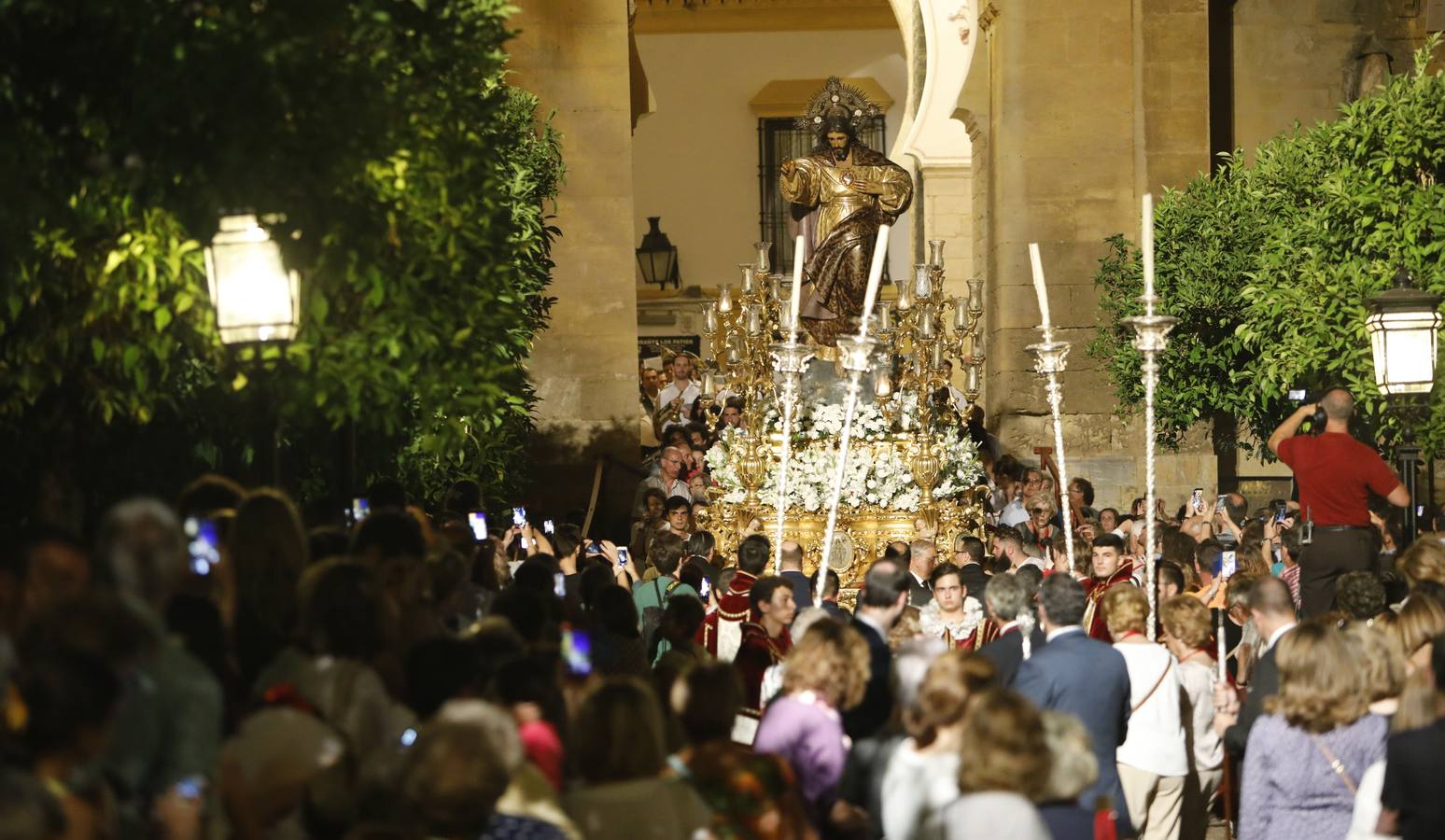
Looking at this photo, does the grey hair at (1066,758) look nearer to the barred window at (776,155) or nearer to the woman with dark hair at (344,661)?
the woman with dark hair at (344,661)

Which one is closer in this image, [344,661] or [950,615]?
[344,661]

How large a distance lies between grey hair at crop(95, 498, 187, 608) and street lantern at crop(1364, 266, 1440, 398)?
7.88 meters

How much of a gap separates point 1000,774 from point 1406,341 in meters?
7.05

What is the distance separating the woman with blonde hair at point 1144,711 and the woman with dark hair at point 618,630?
183cm

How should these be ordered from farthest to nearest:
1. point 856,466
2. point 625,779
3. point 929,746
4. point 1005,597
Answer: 1. point 856,466
2. point 1005,597
3. point 929,746
4. point 625,779

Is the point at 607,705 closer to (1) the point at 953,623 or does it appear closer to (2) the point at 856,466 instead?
(1) the point at 953,623

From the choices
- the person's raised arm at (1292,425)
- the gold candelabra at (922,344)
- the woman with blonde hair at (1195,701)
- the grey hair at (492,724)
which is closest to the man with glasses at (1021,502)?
the gold candelabra at (922,344)

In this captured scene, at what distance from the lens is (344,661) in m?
5.70

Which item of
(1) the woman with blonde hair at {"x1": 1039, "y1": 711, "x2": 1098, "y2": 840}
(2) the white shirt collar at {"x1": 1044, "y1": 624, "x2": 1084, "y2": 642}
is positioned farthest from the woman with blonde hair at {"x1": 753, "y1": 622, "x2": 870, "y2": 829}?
(2) the white shirt collar at {"x1": 1044, "y1": 624, "x2": 1084, "y2": 642}

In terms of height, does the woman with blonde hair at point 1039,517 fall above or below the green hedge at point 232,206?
below

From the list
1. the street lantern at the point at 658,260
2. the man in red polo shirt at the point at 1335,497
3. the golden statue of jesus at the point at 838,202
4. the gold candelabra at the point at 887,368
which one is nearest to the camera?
the man in red polo shirt at the point at 1335,497

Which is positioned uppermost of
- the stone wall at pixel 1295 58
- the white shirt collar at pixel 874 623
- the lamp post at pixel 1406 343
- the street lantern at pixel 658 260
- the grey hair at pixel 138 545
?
the stone wall at pixel 1295 58

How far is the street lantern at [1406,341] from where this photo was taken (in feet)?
37.3

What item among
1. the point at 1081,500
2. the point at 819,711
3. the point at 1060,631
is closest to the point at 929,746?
the point at 819,711
